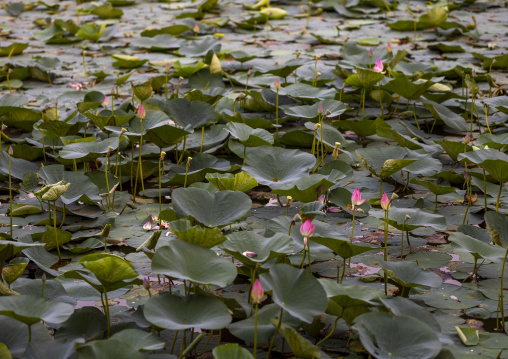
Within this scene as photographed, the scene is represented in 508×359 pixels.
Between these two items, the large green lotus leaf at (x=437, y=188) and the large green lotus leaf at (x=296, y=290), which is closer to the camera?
the large green lotus leaf at (x=296, y=290)

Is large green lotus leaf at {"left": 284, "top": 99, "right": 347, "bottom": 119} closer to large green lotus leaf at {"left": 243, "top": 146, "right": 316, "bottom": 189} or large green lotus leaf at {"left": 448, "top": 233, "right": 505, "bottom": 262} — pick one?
large green lotus leaf at {"left": 243, "top": 146, "right": 316, "bottom": 189}

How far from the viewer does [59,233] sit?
1784 mm

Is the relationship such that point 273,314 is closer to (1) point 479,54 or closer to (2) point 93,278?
(2) point 93,278

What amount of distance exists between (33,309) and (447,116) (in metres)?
1.98

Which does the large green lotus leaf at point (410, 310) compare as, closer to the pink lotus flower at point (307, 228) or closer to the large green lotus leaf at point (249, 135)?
the pink lotus flower at point (307, 228)

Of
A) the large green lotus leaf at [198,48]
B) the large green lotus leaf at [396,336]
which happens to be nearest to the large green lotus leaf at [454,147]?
the large green lotus leaf at [396,336]

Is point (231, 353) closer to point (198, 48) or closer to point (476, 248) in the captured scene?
point (476, 248)

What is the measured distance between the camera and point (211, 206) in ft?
5.39

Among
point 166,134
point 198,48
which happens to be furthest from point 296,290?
point 198,48

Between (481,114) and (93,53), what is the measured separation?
248 centimetres

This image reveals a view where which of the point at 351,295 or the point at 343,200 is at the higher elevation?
the point at 351,295

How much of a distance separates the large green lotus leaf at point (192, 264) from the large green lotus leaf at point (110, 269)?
0.25ft

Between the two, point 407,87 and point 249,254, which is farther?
point 407,87

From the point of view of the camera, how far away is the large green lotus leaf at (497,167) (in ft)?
5.67
